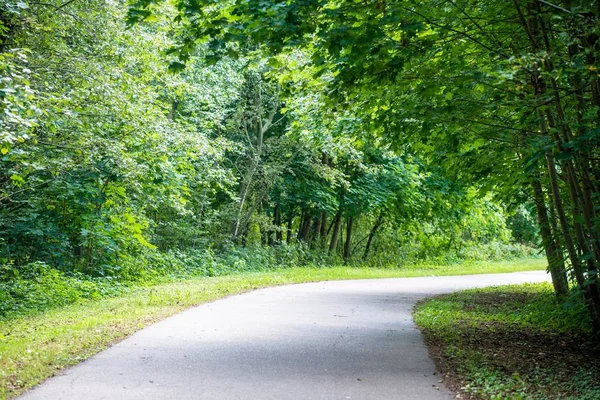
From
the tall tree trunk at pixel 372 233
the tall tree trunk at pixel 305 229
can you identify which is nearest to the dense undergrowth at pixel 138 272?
the tall tree trunk at pixel 372 233

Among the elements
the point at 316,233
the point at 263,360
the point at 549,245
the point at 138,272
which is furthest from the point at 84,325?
the point at 316,233

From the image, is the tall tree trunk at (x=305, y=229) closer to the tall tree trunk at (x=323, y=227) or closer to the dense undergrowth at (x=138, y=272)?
the tall tree trunk at (x=323, y=227)

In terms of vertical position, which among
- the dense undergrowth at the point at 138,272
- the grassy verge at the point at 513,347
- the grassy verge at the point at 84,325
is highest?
the dense undergrowth at the point at 138,272

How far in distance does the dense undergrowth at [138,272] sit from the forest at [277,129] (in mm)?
71

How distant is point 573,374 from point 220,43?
5.73 meters

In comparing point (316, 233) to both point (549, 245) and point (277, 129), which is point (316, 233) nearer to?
point (277, 129)

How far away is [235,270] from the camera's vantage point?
81.3ft

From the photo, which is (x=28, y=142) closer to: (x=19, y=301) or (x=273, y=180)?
(x=19, y=301)

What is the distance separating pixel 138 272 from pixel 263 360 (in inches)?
493

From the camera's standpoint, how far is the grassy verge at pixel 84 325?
7773mm

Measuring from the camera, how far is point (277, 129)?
1161 inches

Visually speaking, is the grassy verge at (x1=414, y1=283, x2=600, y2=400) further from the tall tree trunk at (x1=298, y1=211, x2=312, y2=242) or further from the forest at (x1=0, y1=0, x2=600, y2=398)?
the tall tree trunk at (x1=298, y1=211, x2=312, y2=242)

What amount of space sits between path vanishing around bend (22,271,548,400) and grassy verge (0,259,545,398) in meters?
0.29

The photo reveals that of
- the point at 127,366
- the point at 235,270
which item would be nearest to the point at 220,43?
the point at 127,366
